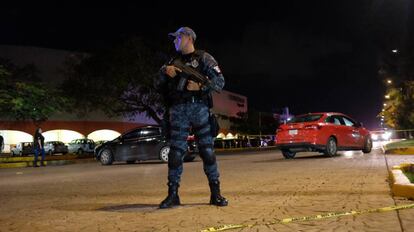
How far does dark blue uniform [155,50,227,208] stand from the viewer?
566 cm

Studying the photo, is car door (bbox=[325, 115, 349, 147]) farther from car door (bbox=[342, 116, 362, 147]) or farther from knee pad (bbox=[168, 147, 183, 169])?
knee pad (bbox=[168, 147, 183, 169])

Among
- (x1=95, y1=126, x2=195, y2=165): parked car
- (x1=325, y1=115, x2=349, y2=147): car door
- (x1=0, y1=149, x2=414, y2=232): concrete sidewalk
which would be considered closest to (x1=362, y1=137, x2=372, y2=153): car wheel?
(x1=325, y1=115, x2=349, y2=147): car door

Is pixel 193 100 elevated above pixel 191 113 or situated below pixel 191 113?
above

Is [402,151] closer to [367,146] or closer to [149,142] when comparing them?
[367,146]

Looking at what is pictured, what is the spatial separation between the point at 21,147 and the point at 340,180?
4021 centimetres

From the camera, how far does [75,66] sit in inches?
1569

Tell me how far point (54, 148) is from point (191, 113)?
40637 mm

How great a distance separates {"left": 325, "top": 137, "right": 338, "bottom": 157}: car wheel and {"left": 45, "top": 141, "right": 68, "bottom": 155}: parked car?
32.0 metres

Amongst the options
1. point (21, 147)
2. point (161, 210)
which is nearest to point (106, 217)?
point (161, 210)

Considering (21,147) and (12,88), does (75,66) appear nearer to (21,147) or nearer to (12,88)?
(21,147)

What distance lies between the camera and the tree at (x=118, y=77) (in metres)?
36.3

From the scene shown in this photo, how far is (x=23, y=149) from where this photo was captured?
43.3 metres

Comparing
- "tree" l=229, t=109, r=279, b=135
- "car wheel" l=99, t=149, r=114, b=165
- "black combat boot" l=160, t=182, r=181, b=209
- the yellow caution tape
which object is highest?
"tree" l=229, t=109, r=279, b=135

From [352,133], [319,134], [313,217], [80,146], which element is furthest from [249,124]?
[313,217]
